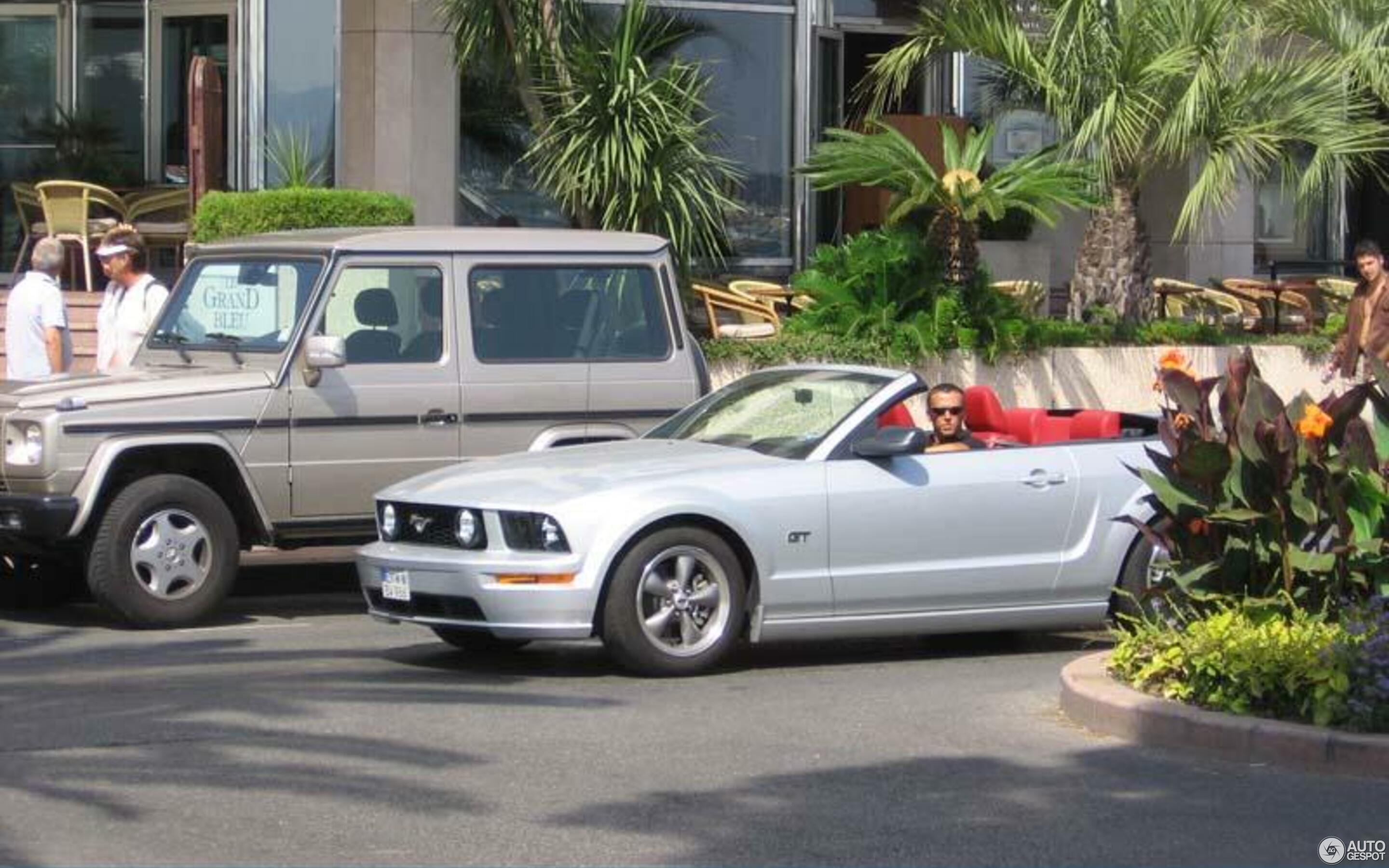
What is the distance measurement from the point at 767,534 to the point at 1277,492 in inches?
95.0

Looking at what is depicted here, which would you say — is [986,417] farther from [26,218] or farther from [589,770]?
[26,218]

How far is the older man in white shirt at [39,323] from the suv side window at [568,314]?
123 inches

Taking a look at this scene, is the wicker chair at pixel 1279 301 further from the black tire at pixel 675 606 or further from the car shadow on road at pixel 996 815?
the car shadow on road at pixel 996 815

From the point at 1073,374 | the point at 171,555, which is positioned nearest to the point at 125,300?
the point at 171,555

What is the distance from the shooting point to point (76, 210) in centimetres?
1953

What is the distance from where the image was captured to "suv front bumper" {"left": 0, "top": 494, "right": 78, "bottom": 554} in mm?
11312

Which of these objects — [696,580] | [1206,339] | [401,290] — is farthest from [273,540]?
[1206,339]

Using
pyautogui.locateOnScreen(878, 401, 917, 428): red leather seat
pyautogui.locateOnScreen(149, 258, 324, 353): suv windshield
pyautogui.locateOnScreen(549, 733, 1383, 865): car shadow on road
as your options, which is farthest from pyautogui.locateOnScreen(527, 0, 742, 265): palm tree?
pyautogui.locateOnScreen(549, 733, 1383, 865): car shadow on road

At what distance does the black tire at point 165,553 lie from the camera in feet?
37.7

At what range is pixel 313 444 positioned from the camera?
39.5ft

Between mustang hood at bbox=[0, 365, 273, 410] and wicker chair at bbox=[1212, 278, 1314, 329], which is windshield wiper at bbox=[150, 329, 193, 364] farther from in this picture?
wicker chair at bbox=[1212, 278, 1314, 329]

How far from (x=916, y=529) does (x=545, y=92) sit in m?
8.49

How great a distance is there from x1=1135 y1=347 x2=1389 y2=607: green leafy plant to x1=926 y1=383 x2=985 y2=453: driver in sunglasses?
1.92 metres

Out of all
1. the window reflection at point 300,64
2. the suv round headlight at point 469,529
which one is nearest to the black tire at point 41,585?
the suv round headlight at point 469,529
